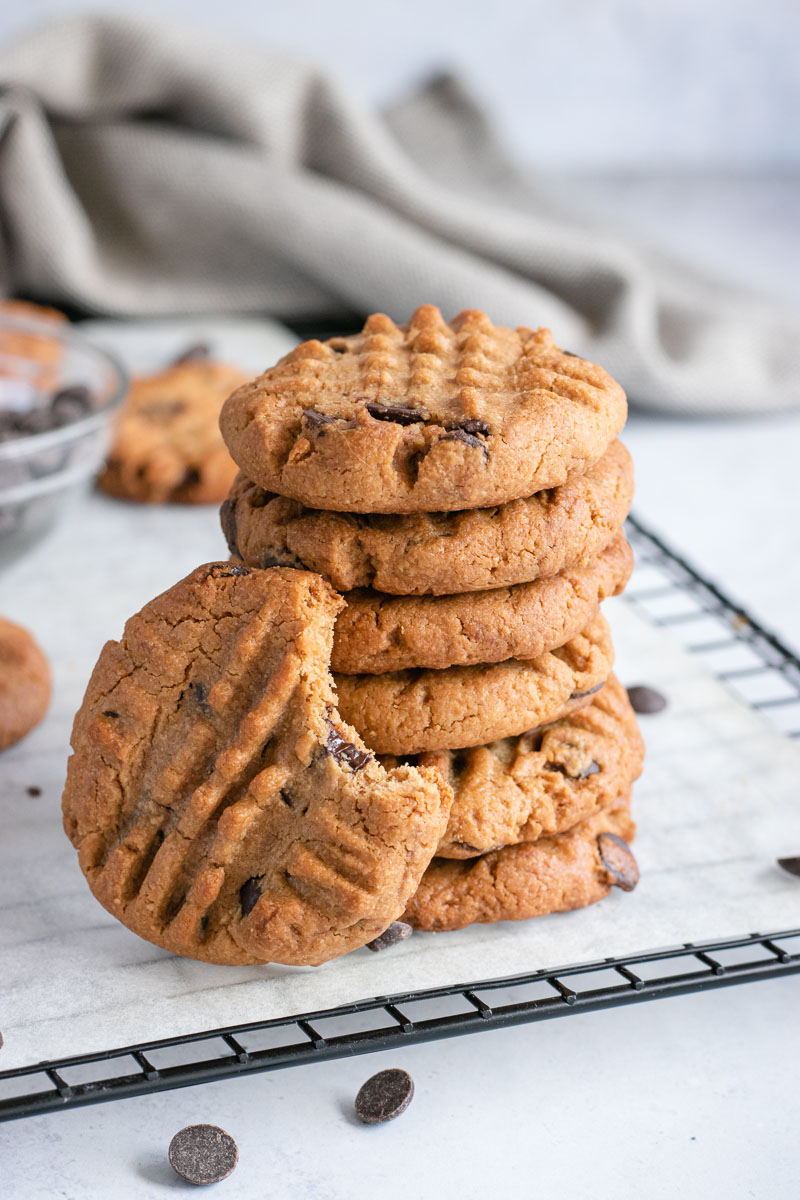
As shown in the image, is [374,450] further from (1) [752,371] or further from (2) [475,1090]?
(1) [752,371]

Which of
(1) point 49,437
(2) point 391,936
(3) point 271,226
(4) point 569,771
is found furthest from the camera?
(3) point 271,226

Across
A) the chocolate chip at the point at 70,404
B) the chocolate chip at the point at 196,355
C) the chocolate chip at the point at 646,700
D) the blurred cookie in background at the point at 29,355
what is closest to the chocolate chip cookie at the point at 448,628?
the chocolate chip at the point at 646,700

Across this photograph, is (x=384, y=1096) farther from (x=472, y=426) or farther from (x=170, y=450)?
(x=170, y=450)

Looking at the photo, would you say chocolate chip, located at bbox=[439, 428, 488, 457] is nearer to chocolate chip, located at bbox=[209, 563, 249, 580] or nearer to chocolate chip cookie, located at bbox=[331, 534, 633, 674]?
chocolate chip cookie, located at bbox=[331, 534, 633, 674]

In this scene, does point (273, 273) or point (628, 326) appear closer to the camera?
point (628, 326)

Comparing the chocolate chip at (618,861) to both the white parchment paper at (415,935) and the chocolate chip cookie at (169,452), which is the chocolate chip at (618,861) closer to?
the white parchment paper at (415,935)

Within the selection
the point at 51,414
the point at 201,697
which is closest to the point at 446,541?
the point at 201,697

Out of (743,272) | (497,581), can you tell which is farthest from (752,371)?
(497,581)
